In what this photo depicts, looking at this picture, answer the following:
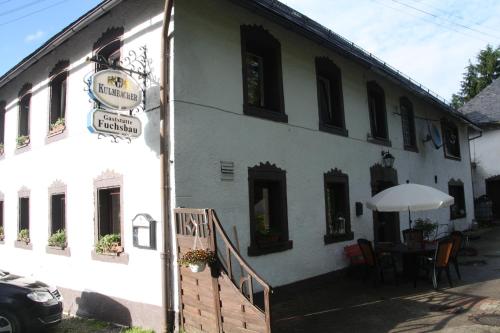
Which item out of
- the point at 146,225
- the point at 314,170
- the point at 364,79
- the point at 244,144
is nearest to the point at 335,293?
the point at 314,170

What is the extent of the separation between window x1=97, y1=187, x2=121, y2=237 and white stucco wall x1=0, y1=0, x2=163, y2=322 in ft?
0.73

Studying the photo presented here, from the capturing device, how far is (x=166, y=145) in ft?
21.6

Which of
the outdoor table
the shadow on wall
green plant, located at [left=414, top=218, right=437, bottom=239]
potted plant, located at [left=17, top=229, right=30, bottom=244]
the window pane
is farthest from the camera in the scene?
green plant, located at [left=414, top=218, right=437, bottom=239]

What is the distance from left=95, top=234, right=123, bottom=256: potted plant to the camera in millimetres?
7473

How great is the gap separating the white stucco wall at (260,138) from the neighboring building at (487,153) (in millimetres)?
14243

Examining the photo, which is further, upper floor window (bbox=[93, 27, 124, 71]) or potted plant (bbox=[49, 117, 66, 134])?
potted plant (bbox=[49, 117, 66, 134])

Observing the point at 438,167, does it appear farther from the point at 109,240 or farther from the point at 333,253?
the point at 109,240

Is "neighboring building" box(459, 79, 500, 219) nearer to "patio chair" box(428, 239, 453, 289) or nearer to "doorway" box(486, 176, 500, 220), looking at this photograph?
"doorway" box(486, 176, 500, 220)

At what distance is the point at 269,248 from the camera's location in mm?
Answer: 7895

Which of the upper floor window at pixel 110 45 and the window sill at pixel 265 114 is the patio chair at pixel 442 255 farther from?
the upper floor window at pixel 110 45

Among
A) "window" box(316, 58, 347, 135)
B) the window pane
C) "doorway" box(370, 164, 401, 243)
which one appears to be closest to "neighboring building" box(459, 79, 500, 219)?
"doorway" box(370, 164, 401, 243)

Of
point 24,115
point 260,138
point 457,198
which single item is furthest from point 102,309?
point 457,198

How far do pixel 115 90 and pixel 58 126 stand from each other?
3.62 m

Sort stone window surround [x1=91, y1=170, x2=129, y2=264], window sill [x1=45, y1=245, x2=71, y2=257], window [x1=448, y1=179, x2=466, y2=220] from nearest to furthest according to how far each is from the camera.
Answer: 1. stone window surround [x1=91, y1=170, x2=129, y2=264]
2. window sill [x1=45, y1=245, x2=71, y2=257]
3. window [x1=448, y1=179, x2=466, y2=220]
